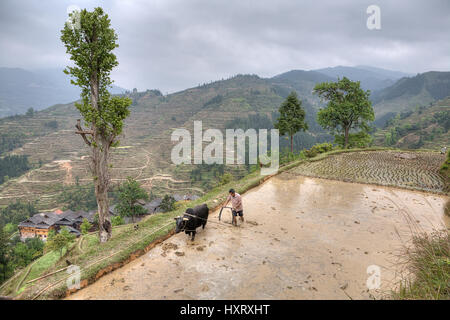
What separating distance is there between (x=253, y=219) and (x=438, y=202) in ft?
27.4

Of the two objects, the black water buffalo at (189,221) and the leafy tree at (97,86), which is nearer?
the black water buffalo at (189,221)

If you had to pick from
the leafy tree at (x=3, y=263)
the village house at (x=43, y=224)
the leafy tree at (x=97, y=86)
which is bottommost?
the village house at (x=43, y=224)

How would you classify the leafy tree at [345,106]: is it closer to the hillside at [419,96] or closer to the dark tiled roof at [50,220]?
the dark tiled roof at [50,220]

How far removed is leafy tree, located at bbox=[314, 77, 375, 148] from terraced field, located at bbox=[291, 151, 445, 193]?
12.3ft

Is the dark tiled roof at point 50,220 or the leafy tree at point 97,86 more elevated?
the leafy tree at point 97,86

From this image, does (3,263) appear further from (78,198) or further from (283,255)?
(78,198)

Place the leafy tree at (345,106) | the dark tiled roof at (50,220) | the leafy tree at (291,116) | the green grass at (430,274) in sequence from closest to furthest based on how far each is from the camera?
the green grass at (430,274) < the leafy tree at (291,116) < the leafy tree at (345,106) < the dark tiled roof at (50,220)

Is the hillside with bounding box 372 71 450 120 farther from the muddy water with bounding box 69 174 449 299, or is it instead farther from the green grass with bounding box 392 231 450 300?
the green grass with bounding box 392 231 450 300

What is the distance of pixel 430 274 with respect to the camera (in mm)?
3588

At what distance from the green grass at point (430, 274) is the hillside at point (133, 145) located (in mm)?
40144

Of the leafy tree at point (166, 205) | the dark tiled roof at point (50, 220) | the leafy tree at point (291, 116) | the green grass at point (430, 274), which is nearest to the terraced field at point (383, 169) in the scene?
the leafy tree at point (291, 116)

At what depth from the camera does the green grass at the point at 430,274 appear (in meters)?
3.29

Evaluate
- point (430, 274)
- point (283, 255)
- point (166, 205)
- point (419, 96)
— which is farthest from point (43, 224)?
point (419, 96)
